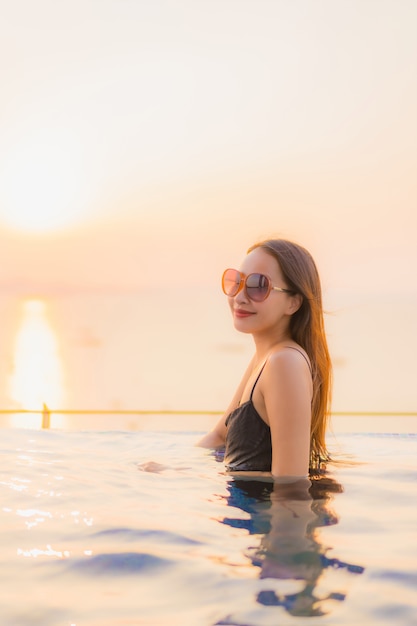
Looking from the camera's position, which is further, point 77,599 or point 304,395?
point 304,395

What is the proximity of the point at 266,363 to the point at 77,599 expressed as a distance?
4.77 ft

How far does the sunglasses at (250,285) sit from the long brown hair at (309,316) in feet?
0.26

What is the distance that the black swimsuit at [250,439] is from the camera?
2.87m

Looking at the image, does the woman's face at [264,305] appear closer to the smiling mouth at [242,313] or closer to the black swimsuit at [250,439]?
the smiling mouth at [242,313]

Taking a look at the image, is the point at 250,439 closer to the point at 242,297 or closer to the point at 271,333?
the point at 271,333

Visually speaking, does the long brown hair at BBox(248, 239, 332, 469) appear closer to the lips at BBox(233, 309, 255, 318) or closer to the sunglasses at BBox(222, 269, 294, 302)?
the sunglasses at BBox(222, 269, 294, 302)

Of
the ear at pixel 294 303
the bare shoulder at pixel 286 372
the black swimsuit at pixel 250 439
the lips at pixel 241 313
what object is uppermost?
the ear at pixel 294 303

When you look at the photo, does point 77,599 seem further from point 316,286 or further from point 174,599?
point 316,286

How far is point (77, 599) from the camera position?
148cm

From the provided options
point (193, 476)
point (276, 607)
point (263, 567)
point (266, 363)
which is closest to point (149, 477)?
point (193, 476)

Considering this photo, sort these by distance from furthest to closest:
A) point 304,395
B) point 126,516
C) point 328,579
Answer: point 304,395
point 126,516
point 328,579

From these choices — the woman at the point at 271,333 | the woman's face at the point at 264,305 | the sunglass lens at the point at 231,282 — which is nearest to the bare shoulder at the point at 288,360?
the woman at the point at 271,333

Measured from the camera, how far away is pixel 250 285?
9.91 feet

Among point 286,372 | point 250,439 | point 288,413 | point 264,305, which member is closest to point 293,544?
point 288,413
